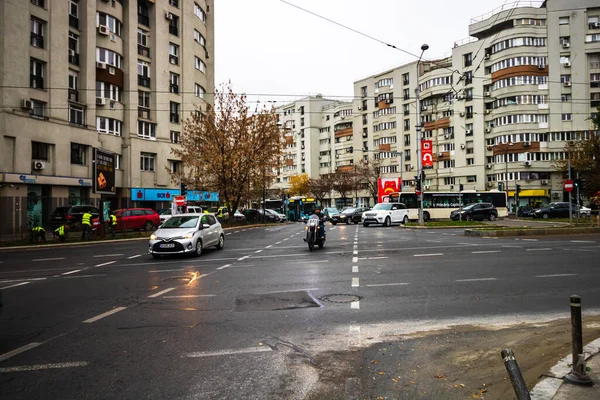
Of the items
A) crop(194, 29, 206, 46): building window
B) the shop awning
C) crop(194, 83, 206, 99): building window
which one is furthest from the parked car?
the shop awning

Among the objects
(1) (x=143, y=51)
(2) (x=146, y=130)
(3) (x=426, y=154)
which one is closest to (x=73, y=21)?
(1) (x=143, y=51)

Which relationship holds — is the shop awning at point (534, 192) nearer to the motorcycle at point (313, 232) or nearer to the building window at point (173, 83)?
the building window at point (173, 83)

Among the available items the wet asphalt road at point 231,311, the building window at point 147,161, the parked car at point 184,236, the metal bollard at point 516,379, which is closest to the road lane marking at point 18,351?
the wet asphalt road at point 231,311

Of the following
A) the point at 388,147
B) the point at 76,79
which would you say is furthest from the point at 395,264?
the point at 388,147

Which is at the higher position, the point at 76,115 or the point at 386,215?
the point at 76,115

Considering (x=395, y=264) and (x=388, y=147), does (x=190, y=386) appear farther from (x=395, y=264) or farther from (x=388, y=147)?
(x=388, y=147)

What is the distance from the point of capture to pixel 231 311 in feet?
22.9

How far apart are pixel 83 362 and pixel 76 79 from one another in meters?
35.5

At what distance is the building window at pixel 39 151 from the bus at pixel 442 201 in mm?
28392

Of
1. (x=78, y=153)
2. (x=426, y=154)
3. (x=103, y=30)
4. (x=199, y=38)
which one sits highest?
(x=199, y=38)

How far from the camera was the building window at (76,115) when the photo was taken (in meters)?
33.2

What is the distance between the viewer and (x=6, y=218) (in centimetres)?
2711

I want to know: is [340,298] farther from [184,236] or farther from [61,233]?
[61,233]

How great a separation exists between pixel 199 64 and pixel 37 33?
64.7 ft
